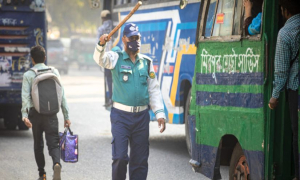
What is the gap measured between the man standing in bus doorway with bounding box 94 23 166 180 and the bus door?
19.4 inches

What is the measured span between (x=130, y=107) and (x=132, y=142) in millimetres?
348

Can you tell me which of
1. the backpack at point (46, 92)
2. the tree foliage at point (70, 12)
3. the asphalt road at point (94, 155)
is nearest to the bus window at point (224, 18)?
the backpack at point (46, 92)

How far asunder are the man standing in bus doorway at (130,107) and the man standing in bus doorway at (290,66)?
172cm

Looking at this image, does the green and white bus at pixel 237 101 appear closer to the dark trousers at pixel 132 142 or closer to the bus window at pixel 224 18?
the bus window at pixel 224 18

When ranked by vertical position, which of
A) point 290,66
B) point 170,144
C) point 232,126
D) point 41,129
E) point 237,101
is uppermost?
point 290,66

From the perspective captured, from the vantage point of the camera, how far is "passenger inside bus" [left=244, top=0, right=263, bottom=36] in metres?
6.30

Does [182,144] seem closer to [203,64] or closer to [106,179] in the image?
[106,179]

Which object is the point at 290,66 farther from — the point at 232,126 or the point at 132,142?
the point at 132,142

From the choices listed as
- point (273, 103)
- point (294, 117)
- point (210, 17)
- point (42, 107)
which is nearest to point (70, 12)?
point (42, 107)

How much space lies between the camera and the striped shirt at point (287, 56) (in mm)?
5535

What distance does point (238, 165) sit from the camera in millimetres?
6645

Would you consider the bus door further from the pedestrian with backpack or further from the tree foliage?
the tree foliage

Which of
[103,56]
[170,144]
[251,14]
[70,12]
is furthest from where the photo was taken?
[70,12]

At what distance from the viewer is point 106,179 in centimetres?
907
